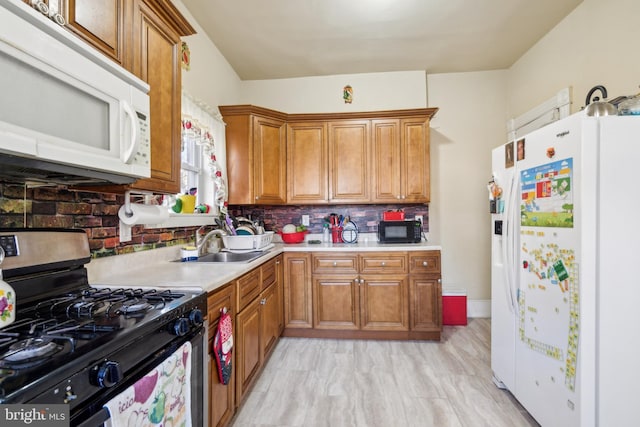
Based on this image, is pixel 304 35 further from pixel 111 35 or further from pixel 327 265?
pixel 327 265

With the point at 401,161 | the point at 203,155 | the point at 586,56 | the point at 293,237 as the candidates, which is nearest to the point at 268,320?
the point at 293,237

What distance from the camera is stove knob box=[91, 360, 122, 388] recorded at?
2.45ft

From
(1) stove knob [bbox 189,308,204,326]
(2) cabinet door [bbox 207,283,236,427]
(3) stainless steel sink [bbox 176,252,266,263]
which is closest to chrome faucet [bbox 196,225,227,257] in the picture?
(3) stainless steel sink [bbox 176,252,266,263]

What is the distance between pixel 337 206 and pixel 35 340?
120 inches

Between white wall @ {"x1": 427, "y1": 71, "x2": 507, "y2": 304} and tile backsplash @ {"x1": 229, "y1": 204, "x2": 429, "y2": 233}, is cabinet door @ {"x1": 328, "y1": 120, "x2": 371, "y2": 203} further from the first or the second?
white wall @ {"x1": 427, "y1": 71, "x2": 507, "y2": 304}

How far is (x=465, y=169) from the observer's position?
3.63 meters

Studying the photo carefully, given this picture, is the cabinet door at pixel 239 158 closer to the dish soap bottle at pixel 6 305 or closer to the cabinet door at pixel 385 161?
the cabinet door at pixel 385 161

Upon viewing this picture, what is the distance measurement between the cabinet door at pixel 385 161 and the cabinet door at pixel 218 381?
206 cm

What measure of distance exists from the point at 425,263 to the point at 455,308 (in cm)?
83

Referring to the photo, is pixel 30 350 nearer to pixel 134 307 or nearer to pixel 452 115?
pixel 134 307

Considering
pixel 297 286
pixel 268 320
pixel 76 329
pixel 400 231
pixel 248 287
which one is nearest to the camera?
pixel 76 329

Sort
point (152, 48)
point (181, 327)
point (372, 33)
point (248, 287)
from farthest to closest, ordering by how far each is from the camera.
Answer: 1. point (372, 33)
2. point (248, 287)
3. point (152, 48)
4. point (181, 327)

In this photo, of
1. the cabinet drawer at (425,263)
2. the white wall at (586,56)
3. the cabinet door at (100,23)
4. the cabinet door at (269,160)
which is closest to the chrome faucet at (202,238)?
the cabinet door at (269,160)

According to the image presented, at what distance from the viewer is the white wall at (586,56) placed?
212cm
